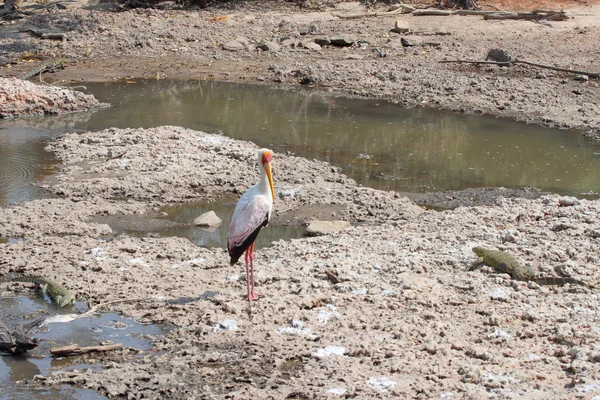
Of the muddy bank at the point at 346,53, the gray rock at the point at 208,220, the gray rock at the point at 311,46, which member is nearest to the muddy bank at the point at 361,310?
the gray rock at the point at 208,220

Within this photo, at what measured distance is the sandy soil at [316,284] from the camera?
18.5 feet

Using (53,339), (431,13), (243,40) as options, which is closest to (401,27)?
(431,13)

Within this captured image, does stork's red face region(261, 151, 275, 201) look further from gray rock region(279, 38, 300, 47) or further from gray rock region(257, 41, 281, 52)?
gray rock region(279, 38, 300, 47)

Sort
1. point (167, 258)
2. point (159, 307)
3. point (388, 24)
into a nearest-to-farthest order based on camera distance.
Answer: point (159, 307) < point (167, 258) < point (388, 24)

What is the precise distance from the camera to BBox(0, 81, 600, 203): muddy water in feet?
38.6

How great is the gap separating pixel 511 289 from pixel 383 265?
1.20 meters

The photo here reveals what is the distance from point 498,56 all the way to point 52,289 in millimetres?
13032

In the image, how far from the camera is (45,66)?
18.2m

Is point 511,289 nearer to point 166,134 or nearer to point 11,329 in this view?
point 11,329

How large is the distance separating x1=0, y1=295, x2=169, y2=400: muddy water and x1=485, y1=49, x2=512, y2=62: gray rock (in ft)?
42.3

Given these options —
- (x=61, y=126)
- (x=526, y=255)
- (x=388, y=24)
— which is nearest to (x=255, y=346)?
(x=526, y=255)

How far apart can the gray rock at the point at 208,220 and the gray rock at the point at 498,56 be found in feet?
33.7

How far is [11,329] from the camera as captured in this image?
21.1 ft

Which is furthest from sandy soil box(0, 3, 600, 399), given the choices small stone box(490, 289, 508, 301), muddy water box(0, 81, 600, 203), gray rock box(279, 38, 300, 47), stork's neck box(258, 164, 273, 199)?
gray rock box(279, 38, 300, 47)
